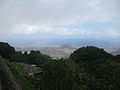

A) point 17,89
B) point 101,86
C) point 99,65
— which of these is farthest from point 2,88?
point 99,65

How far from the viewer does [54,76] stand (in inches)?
1252

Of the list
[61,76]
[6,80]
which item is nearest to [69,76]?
[61,76]

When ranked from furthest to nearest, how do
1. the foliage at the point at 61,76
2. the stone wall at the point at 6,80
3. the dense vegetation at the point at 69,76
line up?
1. the dense vegetation at the point at 69,76
2. the foliage at the point at 61,76
3. the stone wall at the point at 6,80

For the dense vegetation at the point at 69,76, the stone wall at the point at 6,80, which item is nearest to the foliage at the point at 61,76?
the dense vegetation at the point at 69,76

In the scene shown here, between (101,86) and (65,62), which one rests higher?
(65,62)

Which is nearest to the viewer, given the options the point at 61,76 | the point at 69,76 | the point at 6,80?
the point at 6,80

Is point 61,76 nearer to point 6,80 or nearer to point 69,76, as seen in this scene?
point 69,76

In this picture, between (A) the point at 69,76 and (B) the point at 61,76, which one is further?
(B) the point at 61,76

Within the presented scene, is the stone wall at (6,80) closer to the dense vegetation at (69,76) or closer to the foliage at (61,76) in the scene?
the dense vegetation at (69,76)

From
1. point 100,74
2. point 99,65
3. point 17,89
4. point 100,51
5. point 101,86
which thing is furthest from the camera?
point 100,51

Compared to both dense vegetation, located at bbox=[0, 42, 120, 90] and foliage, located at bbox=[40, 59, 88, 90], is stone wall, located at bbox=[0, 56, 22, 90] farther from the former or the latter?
foliage, located at bbox=[40, 59, 88, 90]

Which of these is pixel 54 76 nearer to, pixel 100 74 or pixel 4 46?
pixel 100 74

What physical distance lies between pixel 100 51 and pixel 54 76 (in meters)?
31.7

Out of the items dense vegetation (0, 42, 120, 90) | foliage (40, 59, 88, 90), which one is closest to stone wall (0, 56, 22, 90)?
dense vegetation (0, 42, 120, 90)
